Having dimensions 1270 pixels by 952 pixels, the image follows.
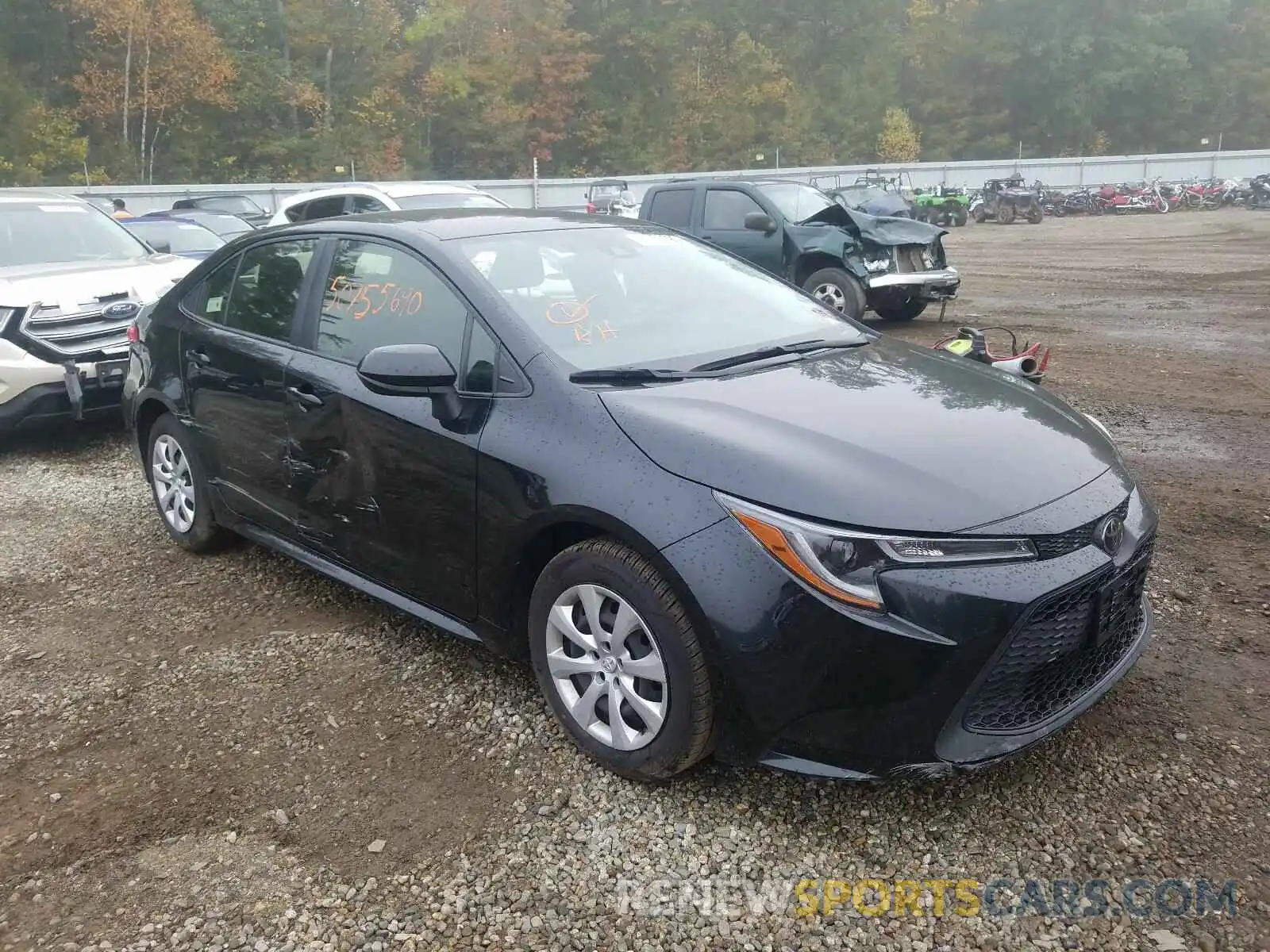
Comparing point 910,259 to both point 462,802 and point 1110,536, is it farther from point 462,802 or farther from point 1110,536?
point 462,802

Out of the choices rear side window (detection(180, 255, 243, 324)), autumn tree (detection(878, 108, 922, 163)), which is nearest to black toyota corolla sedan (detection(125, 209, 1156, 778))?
rear side window (detection(180, 255, 243, 324))

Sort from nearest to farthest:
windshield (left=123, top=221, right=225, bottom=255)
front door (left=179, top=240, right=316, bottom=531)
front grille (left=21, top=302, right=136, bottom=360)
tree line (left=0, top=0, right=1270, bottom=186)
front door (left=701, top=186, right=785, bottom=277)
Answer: front door (left=179, top=240, right=316, bottom=531)
front grille (left=21, top=302, right=136, bottom=360)
front door (left=701, top=186, right=785, bottom=277)
windshield (left=123, top=221, right=225, bottom=255)
tree line (left=0, top=0, right=1270, bottom=186)

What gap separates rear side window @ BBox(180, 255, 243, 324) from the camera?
14.6 feet

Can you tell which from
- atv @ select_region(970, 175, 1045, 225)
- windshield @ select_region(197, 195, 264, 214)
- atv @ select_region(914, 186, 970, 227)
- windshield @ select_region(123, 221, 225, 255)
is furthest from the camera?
atv @ select_region(970, 175, 1045, 225)

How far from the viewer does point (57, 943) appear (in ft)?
7.98

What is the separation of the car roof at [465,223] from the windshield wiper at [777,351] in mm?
987

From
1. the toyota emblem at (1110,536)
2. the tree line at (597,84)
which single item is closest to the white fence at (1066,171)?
the tree line at (597,84)

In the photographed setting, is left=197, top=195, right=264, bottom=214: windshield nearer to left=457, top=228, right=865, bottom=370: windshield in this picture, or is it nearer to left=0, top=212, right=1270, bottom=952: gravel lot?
left=0, top=212, right=1270, bottom=952: gravel lot

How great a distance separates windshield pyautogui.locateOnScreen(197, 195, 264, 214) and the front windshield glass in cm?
1511

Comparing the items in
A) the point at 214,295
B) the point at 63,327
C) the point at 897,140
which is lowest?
the point at 63,327

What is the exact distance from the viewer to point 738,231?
11.3 meters

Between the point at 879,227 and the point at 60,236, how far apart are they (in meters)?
7.67

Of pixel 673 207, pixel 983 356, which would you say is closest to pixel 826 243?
pixel 673 207

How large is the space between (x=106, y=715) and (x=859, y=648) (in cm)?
260
